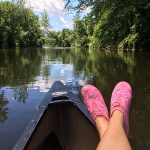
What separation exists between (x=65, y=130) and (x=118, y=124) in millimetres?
1265

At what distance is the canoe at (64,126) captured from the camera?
4090mm

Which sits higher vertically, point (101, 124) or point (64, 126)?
point (101, 124)

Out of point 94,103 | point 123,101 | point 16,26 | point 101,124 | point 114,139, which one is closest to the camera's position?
point 114,139

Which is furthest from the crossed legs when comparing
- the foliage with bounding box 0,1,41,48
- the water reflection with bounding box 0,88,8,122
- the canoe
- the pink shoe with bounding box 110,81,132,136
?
the foliage with bounding box 0,1,41,48

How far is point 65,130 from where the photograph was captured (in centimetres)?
436

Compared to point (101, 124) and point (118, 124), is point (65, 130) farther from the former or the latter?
point (118, 124)

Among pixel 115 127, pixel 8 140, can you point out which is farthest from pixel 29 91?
pixel 115 127

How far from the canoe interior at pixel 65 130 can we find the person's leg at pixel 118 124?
0.47m

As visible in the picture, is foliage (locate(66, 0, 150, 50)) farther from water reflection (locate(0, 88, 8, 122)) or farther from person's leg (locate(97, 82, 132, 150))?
person's leg (locate(97, 82, 132, 150))

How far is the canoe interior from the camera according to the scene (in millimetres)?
4090

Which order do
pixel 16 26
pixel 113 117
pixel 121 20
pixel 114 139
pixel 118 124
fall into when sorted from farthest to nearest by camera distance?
pixel 16 26 < pixel 121 20 < pixel 113 117 < pixel 118 124 < pixel 114 139

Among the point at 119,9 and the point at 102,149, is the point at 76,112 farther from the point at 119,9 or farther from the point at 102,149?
the point at 119,9

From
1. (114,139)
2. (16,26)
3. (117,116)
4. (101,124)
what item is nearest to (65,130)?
(101,124)

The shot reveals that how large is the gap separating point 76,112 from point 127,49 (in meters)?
41.8
